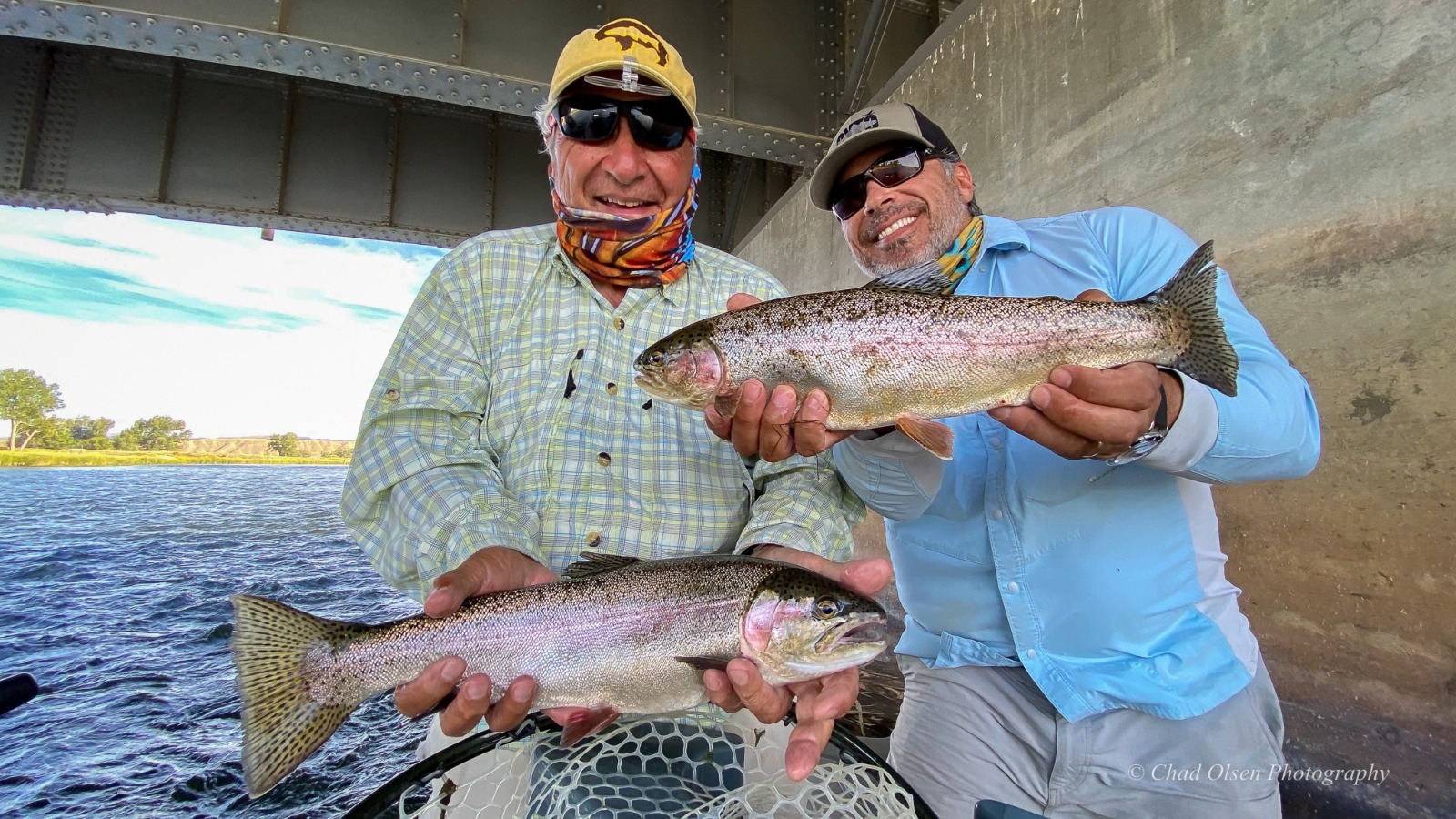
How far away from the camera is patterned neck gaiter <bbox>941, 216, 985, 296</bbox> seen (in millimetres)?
3590

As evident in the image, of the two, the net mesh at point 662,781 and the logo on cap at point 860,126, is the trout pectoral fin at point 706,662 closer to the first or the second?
the net mesh at point 662,781

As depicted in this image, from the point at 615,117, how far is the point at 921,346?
64.0 inches

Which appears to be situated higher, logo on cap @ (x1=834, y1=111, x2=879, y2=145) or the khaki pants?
logo on cap @ (x1=834, y1=111, x2=879, y2=145)

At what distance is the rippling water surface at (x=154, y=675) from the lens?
5.70m

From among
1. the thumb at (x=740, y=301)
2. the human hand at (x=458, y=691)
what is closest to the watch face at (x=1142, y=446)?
the thumb at (x=740, y=301)

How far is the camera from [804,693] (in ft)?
7.66

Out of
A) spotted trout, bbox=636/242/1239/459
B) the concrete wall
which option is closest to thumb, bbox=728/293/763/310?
spotted trout, bbox=636/242/1239/459

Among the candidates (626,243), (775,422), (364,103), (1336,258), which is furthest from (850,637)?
(364,103)

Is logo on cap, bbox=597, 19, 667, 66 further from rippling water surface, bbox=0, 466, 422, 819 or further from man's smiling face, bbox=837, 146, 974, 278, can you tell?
rippling water surface, bbox=0, 466, 422, 819

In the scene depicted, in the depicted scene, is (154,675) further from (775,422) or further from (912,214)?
(912,214)

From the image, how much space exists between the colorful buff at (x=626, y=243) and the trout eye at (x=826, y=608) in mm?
1597

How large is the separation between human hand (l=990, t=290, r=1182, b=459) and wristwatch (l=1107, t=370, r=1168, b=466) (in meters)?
0.02

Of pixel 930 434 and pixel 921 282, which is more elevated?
pixel 921 282

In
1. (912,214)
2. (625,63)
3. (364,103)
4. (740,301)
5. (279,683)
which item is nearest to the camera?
(279,683)
